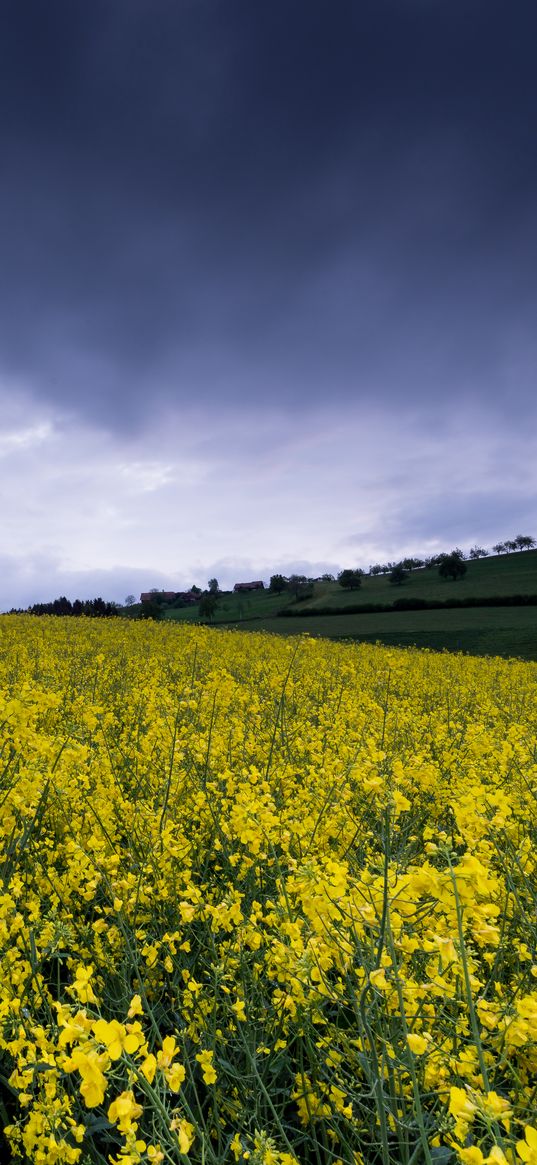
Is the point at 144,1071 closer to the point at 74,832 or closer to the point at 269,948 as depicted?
the point at 269,948

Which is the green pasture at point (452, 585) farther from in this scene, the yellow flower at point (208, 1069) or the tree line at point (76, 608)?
the yellow flower at point (208, 1069)

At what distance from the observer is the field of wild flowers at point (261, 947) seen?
1.64 metres

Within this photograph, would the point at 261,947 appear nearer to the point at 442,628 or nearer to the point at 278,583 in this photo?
the point at 442,628

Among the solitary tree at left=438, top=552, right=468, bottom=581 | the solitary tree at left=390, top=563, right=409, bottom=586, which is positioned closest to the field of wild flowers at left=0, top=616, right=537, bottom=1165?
the solitary tree at left=438, top=552, right=468, bottom=581

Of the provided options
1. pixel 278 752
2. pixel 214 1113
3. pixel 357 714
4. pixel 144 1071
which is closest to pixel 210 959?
pixel 214 1113

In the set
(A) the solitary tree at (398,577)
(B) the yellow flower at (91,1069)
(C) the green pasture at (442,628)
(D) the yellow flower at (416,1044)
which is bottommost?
(C) the green pasture at (442,628)

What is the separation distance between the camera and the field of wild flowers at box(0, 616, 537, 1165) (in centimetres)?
164

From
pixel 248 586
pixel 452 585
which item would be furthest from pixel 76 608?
pixel 248 586

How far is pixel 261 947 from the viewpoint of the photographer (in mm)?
2939

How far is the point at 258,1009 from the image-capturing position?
2562mm

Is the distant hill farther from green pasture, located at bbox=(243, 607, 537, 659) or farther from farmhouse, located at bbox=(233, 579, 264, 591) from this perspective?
farmhouse, located at bbox=(233, 579, 264, 591)

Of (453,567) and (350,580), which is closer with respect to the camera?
(453,567)

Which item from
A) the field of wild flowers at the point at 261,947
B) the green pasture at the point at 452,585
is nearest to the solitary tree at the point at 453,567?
the green pasture at the point at 452,585

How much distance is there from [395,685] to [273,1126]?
9.81m
